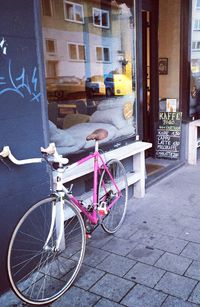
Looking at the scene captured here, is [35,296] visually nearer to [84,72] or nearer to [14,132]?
[14,132]

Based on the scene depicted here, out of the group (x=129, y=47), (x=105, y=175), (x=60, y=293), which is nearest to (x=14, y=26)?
(x=105, y=175)

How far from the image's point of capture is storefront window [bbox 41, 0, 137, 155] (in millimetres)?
4340

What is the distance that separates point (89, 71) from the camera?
599 centimetres

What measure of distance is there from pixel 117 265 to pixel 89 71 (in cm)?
377

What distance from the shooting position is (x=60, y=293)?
267 cm

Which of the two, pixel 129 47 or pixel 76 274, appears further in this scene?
pixel 129 47

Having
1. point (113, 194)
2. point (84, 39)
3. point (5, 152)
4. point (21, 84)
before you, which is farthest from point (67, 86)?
point (5, 152)

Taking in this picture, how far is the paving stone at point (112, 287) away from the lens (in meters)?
2.71

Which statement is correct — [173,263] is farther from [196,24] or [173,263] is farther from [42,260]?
[196,24]

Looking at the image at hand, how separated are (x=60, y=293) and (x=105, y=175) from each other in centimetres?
139

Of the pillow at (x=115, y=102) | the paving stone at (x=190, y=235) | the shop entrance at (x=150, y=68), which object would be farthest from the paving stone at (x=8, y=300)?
the shop entrance at (x=150, y=68)

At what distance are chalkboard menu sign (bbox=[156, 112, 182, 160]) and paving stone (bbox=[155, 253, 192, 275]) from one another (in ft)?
9.70

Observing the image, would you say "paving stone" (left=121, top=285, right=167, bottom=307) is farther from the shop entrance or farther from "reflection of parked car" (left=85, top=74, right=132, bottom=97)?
the shop entrance

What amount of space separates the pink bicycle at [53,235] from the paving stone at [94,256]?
10 centimetres
